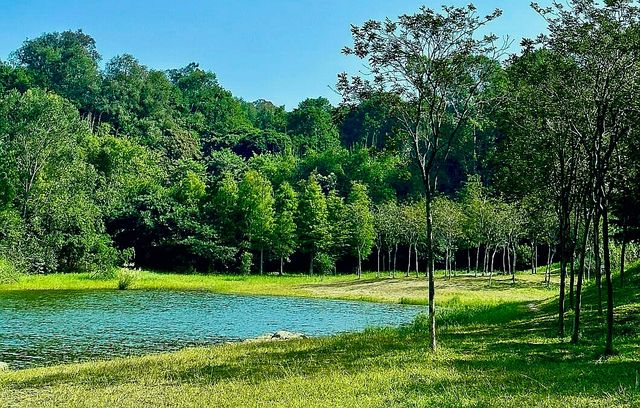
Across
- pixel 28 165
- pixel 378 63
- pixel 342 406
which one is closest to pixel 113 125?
pixel 28 165

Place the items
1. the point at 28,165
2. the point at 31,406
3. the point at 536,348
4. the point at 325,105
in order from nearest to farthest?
the point at 31,406 → the point at 536,348 → the point at 28,165 → the point at 325,105

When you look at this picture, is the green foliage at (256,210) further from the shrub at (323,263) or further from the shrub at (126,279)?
the shrub at (126,279)

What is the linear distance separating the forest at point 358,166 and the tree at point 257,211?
0.24 m

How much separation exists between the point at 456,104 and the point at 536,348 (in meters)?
8.14

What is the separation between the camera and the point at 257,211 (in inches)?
3455

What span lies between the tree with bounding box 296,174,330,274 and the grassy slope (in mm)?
63185

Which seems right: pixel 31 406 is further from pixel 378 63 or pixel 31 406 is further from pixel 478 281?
pixel 478 281

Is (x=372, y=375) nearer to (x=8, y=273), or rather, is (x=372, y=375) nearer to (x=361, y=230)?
(x=8, y=273)

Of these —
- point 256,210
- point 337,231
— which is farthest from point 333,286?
point 256,210

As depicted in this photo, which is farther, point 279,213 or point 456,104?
point 279,213

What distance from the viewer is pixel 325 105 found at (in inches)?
6457

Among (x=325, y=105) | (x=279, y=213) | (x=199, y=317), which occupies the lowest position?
(x=199, y=317)

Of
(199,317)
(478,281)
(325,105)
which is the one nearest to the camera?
(199,317)

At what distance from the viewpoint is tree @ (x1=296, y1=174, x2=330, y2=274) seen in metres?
87.1
